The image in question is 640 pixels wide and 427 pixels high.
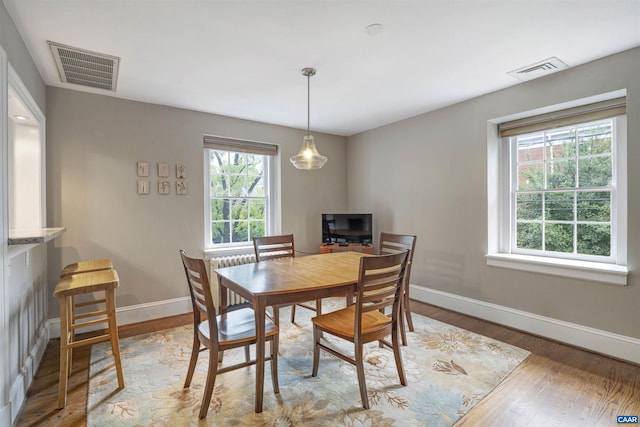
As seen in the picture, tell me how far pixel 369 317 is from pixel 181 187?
2.64m

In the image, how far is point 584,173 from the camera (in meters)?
2.82

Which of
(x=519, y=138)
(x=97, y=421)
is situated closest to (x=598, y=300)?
(x=519, y=138)

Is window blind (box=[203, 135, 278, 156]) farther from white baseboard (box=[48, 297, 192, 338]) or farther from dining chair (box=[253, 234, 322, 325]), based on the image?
white baseboard (box=[48, 297, 192, 338])

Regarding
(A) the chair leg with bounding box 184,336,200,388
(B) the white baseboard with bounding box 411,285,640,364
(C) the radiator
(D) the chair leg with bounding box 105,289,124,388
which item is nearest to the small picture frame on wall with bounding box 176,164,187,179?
(C) the radiator

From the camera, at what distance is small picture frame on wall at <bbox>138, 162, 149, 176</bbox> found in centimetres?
335

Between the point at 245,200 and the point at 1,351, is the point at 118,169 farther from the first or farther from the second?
the point at 1,351

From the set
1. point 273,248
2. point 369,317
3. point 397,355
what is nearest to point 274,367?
point 369,317

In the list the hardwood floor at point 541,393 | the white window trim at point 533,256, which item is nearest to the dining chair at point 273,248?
the hardwood floor at point 541,393

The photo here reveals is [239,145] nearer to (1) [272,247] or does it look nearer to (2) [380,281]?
(1) [272,247]

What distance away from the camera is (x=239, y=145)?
4047mm

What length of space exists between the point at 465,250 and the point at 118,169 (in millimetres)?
3918

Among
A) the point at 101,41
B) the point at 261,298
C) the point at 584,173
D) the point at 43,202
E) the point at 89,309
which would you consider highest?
the point at 101,41

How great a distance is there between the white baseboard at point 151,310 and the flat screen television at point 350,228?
2053mm

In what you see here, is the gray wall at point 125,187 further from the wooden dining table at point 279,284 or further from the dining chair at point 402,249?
the dining chair at point 402,249
